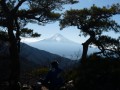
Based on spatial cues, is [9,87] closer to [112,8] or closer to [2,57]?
[2,57]

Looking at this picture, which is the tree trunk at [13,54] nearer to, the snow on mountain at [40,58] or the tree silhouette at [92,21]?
the tree silhouette at [92,21]

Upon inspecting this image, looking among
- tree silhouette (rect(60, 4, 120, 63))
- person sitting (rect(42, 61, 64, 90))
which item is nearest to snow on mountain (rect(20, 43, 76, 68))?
tree silhouette (rect(60, 4, 120, 63))

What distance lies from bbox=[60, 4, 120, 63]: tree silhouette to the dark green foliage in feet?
24.1

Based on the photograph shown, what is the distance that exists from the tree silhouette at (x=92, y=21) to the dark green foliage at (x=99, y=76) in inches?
289

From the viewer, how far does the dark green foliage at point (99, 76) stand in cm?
1260

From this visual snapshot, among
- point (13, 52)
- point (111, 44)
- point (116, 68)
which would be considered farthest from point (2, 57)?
point (116, 68)

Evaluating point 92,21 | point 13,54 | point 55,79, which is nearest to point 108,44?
point 92,21

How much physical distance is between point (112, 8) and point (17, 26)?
6.63m

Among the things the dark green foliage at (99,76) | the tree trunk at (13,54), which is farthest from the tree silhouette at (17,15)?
the dark green foliage at (99,76)

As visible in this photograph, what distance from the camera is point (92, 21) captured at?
2177 centimetres

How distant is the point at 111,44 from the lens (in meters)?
22.3

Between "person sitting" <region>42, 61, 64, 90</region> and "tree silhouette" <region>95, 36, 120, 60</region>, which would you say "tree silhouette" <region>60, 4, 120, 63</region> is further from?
"person sitting" <region>42, 61, 64, 90</region>

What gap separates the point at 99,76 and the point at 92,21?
9353mm

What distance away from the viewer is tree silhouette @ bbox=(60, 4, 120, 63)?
21266 millimetres
